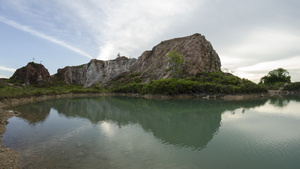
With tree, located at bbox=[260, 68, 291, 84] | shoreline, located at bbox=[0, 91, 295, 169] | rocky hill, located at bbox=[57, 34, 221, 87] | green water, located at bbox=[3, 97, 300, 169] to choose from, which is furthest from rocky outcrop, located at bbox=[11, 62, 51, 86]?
tree, located at bbox=[260, 68, 291, 84]

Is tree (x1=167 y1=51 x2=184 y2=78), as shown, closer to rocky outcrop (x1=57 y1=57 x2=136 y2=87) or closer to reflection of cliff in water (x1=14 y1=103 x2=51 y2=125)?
rocky outcrop (x1=57 y1=57 x2=136 y2=87)

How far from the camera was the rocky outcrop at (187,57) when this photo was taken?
271ft

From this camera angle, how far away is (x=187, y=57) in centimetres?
8781

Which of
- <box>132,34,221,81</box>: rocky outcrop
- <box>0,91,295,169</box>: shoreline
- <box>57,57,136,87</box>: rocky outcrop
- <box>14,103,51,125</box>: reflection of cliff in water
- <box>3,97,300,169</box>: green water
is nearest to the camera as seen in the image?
<box>0,91,295,169</box>: shoreline

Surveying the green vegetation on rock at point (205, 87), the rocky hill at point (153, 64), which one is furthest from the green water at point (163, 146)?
the rocky hill at point (153, 64)

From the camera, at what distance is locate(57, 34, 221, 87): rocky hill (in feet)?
276

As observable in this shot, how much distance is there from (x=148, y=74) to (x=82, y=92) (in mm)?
36888

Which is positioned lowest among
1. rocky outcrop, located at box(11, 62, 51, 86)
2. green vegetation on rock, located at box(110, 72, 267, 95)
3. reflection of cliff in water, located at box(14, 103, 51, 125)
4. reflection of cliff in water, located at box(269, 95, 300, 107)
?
reflection of cliff in water, located at box(14, 103, 51, 125)

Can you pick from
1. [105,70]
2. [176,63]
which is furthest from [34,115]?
[105,70]

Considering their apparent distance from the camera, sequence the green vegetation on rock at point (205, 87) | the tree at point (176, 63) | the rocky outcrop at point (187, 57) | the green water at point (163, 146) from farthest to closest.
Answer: the rocky outcrop at point (187, 57) < the tree at point (176, 63) < the green vegetation on rock at point (205, 87) < the green water at point (163, 146)

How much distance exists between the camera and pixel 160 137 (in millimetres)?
16031

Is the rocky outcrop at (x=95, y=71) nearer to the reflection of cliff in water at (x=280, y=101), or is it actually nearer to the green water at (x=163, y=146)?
the reflection of cliff in water at (x=280, y=101)

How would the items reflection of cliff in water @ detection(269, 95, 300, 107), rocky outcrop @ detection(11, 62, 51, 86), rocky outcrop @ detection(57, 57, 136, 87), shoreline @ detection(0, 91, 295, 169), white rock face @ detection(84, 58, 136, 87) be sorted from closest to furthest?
1. shoreline @ detection(0, 91, 295, 169)
2. reflection of cliff in water @ detection(269, 95, 300, 107)
3. rocky outcrop @ detection(11, 62, 51, 86)
4. white rock face @ detection(84, 58, 136, 87)
5. rocky outcrop @ detection(57, 57, 136, 87)

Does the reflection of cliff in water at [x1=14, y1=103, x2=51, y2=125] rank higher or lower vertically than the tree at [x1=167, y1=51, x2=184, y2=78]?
lower
